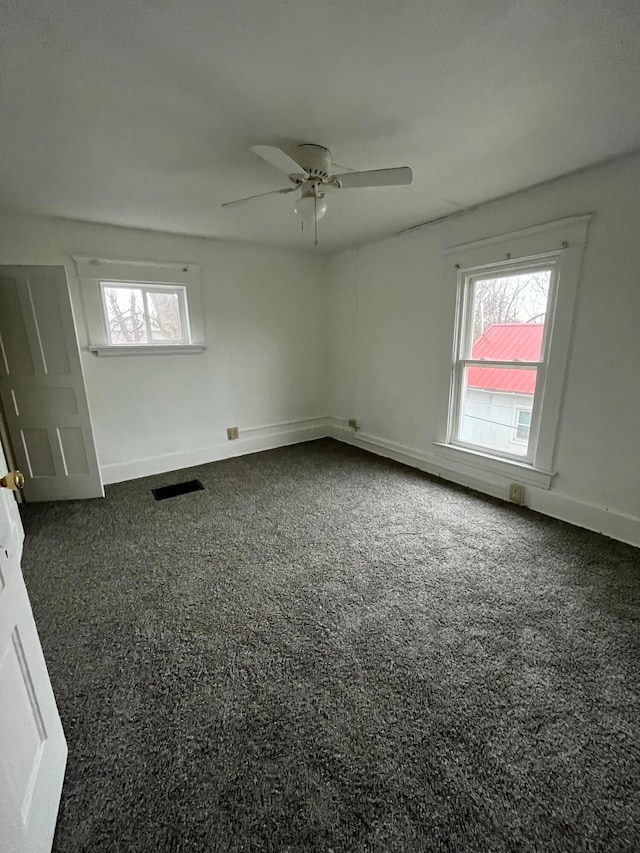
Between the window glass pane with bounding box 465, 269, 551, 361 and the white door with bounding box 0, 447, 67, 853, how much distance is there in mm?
3126

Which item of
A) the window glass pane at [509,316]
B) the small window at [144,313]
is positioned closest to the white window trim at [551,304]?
the window glass pane at [509,316]

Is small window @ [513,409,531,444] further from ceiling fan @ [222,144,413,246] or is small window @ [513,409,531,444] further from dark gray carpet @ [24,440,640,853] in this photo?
ceiling fan @ [222,144,413,246]

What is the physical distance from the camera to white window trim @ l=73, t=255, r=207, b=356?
312 centimetres

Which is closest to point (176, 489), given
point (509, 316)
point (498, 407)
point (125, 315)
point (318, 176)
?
point (125, 315)

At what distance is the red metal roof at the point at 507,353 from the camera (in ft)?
8.84

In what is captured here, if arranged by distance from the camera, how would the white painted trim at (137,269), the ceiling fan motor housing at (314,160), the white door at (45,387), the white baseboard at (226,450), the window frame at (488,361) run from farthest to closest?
the white baseboard at (226,450)
the white painted trim at (137,269)
the white door at (45,387)
the window frame at (488,361)
the ceiling fan motor housing at (314,160)

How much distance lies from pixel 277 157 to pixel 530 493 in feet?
9.14

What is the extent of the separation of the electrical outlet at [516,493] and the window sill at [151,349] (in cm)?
318

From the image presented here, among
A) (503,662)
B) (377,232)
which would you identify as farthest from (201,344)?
(503,662)

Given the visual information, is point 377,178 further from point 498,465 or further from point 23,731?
point 23,731

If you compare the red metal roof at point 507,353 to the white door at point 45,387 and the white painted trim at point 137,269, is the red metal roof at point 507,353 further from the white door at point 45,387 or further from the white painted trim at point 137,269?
the white door at point 45,387

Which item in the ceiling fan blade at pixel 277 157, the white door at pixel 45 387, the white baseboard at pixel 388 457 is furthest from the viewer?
the white door at pixel 45 387

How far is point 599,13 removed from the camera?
45.2 inches

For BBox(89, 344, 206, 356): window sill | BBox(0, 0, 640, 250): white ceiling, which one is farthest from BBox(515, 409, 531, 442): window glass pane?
BBox(89, 344, 206, 356): window sill
